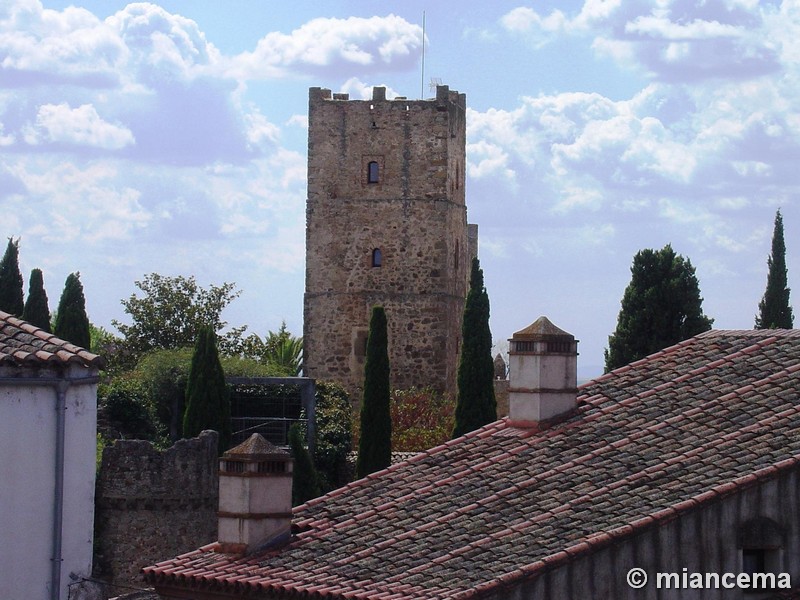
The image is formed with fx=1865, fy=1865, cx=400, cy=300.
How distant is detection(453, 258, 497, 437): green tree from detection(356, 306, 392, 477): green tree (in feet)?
6.62

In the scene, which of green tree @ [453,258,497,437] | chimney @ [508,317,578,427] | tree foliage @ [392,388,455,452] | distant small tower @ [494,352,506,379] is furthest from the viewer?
distant small tower @ [494,352,506,379]

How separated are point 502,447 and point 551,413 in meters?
0.76

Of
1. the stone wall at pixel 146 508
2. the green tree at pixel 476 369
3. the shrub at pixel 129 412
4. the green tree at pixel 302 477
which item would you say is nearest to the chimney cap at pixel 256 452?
the green tree at pixel 302 477

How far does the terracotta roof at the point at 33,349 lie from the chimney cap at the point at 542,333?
5185mm

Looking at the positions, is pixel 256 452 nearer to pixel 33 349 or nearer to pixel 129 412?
pixel 33 349

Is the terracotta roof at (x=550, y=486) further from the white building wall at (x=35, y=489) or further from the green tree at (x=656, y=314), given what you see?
the green tree at (x=656, y=314)

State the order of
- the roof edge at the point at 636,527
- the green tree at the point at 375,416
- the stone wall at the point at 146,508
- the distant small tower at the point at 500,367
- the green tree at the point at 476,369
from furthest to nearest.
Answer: the distant small tower at the point at 500,367 → the green tree at the point at 476,369 → the green tree at the point at 375,416 → the stone wall at the point at 146,508 → the roof edge at the point at 636,527

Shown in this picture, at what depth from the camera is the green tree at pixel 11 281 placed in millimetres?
52688

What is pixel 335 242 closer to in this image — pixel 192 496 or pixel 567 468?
pixel 192 496

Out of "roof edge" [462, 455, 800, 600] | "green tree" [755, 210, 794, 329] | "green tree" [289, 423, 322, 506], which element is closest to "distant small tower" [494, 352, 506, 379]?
"green tree" [755, 210, 794, 329]

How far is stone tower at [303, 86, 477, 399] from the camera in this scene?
6194cm

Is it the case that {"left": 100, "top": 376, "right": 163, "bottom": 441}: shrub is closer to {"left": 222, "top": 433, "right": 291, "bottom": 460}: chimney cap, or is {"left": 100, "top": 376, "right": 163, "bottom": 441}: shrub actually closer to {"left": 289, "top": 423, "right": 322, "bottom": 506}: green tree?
{"left": 289, "top": 423, "right": 322, "bottom": 506}: green tree

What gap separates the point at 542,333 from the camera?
897 inches

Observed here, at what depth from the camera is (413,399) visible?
58656mm
